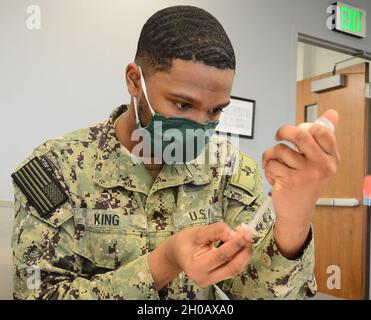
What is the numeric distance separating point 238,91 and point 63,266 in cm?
167

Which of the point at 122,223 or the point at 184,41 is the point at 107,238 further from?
the point at 184,41

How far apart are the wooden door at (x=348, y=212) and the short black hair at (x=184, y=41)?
2513 mm

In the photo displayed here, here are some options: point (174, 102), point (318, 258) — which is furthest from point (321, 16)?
point (174, 102)

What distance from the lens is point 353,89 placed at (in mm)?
3162

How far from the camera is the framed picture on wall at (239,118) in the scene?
87.7 inches

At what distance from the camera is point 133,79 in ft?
3.06

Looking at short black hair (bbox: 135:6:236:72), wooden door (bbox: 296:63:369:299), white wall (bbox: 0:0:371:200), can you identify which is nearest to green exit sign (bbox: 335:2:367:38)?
wooden door (bbox: 296:63:369:299)

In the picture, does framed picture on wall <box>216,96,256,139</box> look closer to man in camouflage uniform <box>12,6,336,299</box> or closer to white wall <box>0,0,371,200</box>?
white wall <box>0,0,371,200</box>

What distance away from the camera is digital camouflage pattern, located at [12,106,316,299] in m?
0.77

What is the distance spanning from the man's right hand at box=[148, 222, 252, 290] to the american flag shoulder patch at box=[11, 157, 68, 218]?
28cm

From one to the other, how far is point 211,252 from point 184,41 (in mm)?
415

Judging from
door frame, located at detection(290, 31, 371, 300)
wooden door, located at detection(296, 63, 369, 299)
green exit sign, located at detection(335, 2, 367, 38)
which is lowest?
wooden door, located at detection(296, 63, 369, 299)

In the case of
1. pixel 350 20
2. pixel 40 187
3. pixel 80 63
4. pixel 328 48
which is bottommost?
pixel 40 187

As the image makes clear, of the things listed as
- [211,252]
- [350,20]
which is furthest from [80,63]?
[350,20]
